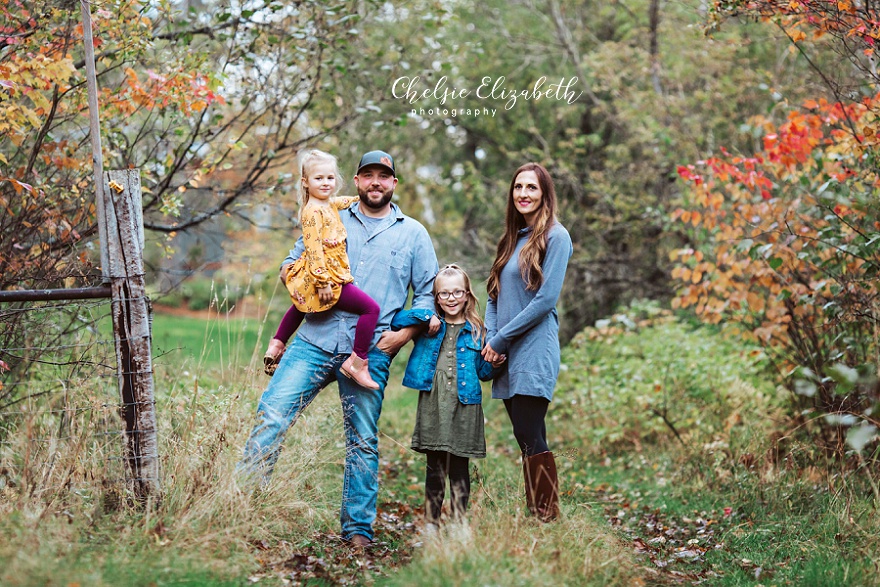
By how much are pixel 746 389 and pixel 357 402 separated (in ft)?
14.2

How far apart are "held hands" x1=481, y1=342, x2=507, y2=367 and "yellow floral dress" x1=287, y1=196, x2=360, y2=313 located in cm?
79

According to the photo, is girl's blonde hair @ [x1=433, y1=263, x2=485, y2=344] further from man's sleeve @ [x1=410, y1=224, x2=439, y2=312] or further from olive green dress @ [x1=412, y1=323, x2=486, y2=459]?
olive green dress @ [x1=412, y1=323, x2=486, y2=459]

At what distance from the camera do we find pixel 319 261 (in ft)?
13.9

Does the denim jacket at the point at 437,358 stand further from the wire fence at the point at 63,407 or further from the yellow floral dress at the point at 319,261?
the wire fence at the point at 63,407

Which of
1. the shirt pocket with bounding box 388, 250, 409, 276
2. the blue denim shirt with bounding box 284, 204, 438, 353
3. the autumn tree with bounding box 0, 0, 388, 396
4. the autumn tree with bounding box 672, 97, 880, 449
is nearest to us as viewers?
the blue denim shirt with bounding box 284, 204, 438, 353

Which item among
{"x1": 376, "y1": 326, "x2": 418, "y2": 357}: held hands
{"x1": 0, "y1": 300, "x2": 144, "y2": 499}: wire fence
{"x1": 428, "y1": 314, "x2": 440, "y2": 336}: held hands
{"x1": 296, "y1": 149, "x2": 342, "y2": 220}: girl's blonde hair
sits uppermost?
{"x1": 296, "y1": 149, "x2": 342, "y2": 220}: girl's blonde hair

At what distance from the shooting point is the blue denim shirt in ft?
14.3

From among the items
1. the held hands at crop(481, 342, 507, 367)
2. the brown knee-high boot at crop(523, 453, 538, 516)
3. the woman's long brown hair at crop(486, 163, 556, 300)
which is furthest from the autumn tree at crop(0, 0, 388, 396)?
the brown knee-high boot at crop(523, 453, 538, 516)

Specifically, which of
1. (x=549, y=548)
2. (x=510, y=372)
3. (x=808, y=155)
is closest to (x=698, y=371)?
(x=808, y=155)

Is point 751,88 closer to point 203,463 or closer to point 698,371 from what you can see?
point 698,371

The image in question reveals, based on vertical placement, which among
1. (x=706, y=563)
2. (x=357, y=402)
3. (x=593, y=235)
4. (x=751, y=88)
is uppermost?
(x=751, y=88)

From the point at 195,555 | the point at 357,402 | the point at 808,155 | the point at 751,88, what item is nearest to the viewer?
the point at 195,555

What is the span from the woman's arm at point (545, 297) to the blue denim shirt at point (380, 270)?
449mm

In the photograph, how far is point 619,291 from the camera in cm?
1135
